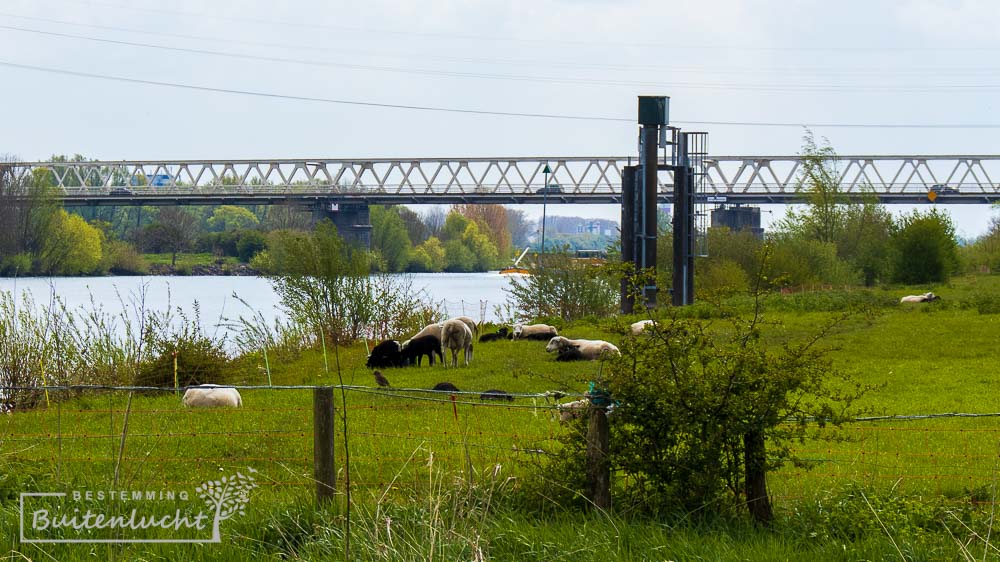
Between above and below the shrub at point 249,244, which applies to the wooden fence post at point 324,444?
below

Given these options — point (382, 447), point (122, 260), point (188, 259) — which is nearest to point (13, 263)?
point (122, 260)

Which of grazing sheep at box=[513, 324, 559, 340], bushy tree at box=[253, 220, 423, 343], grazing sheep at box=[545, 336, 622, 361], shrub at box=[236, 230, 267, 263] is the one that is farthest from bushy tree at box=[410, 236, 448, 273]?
grazing sheep at box=[545, 336, 622, 361]

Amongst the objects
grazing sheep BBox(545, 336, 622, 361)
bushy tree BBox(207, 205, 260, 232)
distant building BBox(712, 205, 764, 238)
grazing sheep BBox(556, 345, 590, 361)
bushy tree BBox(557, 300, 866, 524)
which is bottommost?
grazing sheep BBox(556, 345, 590, 361)

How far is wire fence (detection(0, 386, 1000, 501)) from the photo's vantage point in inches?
326

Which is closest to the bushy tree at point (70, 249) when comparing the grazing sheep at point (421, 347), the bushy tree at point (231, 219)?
the bushy tree at point (231, 219)

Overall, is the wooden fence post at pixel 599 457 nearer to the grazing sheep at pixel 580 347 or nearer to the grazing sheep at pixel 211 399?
the grazing sheep at pixel 211 399

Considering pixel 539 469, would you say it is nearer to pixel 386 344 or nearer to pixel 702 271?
pixel 386 344

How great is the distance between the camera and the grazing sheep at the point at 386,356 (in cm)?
2064

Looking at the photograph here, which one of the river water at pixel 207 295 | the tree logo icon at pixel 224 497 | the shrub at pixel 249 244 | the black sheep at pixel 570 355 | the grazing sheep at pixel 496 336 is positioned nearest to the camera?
the tree logo icon at pixel 224 497

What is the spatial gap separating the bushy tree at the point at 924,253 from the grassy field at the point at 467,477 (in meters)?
26.8

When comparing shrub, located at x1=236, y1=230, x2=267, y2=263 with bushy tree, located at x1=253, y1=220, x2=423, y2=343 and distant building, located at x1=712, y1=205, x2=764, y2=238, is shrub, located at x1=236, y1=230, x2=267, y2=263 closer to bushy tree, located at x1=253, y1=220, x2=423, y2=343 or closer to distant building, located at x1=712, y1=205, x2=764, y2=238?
distant building, located at x1=712, y1=205, x2=764, y2=238

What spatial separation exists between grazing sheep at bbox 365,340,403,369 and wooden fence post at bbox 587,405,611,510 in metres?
13.7

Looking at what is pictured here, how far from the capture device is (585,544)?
21.8 ft

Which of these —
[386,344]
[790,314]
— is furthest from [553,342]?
[790,314]
